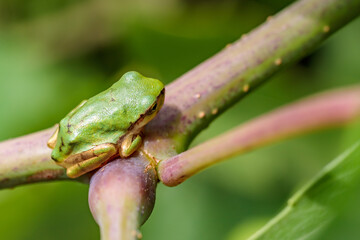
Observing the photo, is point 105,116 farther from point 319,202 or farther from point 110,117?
point 319,202

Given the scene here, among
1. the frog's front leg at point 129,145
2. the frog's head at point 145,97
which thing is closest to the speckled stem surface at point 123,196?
the frog's front leg at point 129,145

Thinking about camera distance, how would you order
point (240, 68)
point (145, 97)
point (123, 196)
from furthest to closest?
point (145, 97), point (240, 68), point (123, 196)

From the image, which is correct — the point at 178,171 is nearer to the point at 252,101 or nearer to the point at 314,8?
the point at 314,8

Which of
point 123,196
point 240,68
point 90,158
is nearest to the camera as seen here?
point 123,196

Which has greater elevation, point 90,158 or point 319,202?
point 90,158

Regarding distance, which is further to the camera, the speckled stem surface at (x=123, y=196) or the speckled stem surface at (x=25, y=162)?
the speckled stem surface at (x=25, y=162)

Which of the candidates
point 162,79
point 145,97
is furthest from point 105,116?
point 162,79

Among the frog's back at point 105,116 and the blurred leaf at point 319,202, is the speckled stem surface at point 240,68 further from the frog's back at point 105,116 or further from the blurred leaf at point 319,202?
the blurred leaf at point 319,202
